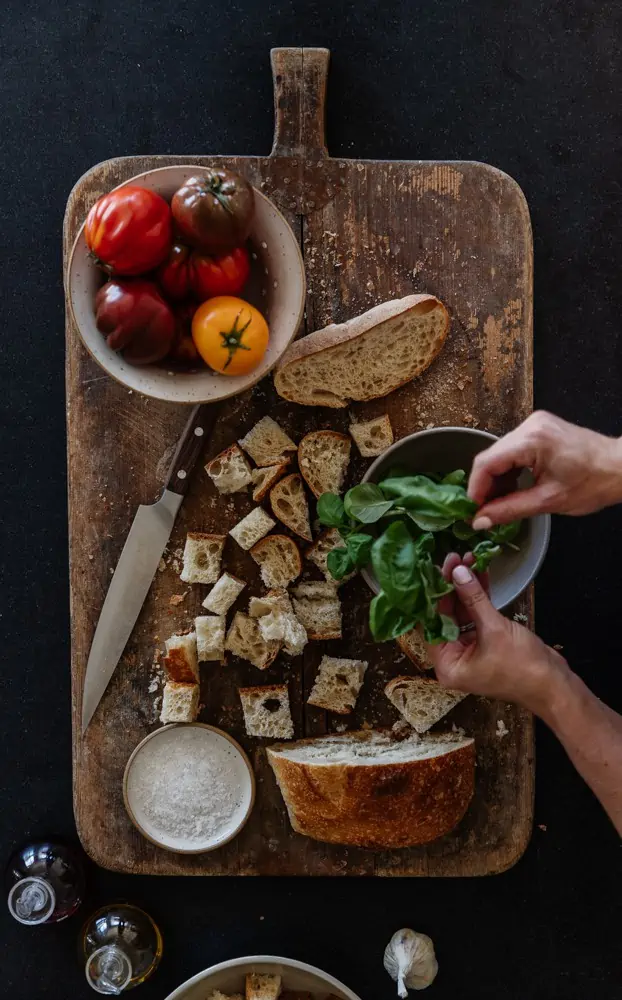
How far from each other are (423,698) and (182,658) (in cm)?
55

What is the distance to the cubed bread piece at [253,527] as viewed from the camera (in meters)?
1.90

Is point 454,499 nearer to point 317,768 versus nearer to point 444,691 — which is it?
point 444,691

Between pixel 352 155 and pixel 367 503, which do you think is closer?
pixel 367 503

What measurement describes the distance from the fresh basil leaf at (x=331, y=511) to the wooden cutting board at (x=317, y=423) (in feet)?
0.53

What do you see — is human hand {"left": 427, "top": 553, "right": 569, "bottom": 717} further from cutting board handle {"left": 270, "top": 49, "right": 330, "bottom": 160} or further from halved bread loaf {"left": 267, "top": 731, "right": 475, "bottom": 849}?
cutting board handle {"left": 270, "top": 49, "right": 330, "bottom": 160}

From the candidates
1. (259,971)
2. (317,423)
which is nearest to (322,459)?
(317,423)

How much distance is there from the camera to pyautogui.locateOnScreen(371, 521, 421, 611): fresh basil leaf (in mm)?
1538

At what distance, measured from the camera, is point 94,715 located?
6.46ft

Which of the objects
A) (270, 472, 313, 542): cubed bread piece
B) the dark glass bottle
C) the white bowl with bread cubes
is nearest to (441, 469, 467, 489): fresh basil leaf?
→ the white bowl with bread cubes

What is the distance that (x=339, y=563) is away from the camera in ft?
5.71

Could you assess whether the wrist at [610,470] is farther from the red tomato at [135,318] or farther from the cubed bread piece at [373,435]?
the red tomato at [135,318]

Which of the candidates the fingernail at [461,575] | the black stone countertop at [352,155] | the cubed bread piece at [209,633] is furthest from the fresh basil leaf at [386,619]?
the black stone countertop at [352,155]

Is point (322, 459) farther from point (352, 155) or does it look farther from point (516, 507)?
point (352, 155)

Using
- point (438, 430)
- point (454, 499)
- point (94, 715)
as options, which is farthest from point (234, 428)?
point (94, 715)
